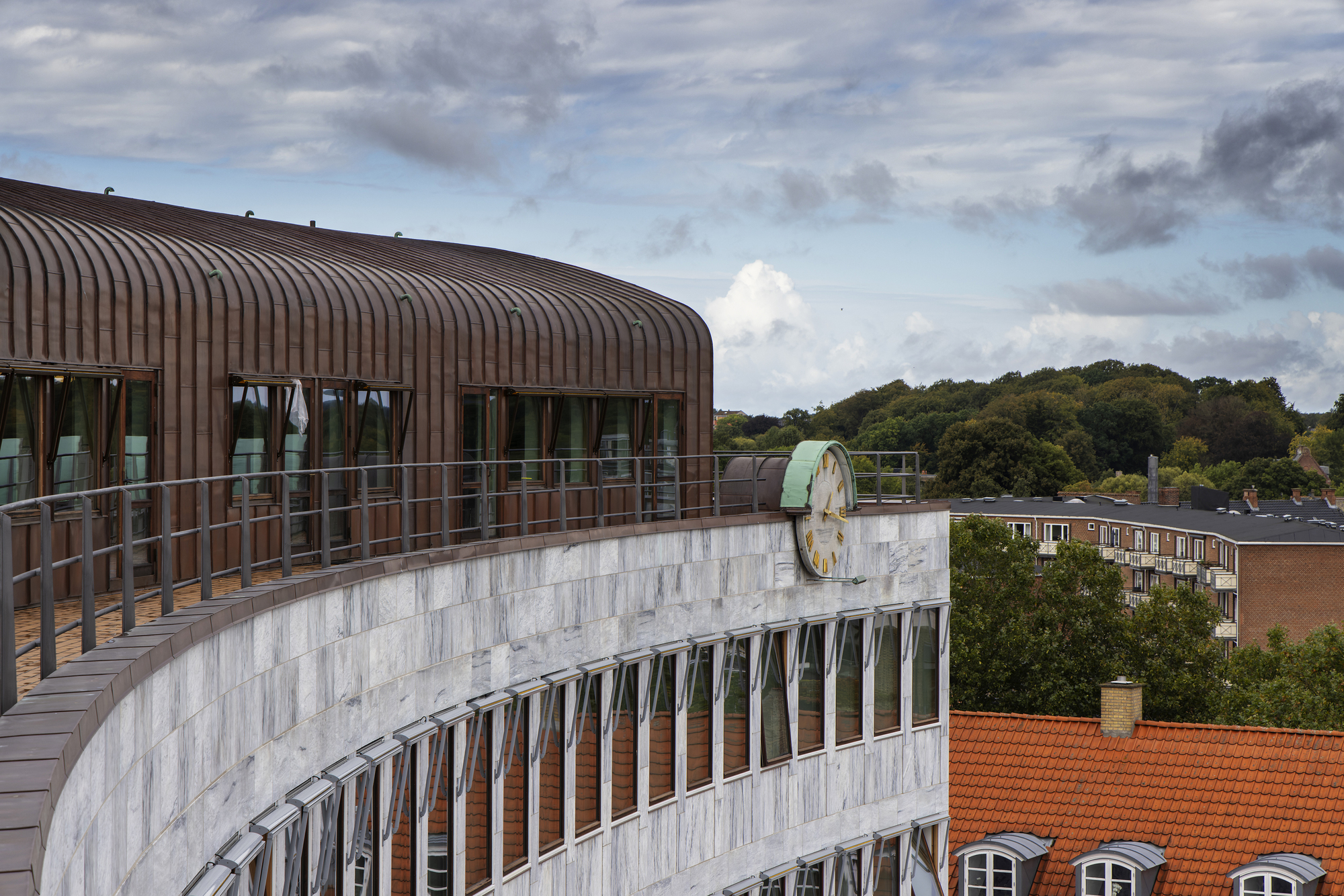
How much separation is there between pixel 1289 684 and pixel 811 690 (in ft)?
106

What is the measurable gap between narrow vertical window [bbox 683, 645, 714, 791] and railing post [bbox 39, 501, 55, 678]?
12.9m

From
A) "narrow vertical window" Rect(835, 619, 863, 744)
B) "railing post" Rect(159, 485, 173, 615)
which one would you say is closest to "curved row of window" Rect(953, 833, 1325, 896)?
"narrow vertical window" Rect(835, 619, 863, 744)

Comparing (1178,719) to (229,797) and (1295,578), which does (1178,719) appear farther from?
(229,797)

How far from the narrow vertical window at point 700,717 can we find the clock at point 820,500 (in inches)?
98.4

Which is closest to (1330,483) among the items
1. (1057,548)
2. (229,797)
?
(1057,548)

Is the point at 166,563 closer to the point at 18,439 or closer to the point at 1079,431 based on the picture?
the point at 18,439

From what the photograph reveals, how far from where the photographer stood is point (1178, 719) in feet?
183

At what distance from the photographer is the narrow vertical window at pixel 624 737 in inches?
723

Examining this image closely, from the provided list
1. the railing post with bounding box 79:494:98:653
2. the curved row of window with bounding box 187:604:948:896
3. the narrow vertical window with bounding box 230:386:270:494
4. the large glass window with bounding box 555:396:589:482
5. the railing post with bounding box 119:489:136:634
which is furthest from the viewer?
the large glass window with bounding box 555:396:589:482

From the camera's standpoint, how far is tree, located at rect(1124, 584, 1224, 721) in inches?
2194

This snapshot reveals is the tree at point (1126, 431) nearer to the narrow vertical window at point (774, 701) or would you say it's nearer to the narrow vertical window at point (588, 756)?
the narrow vertical window at point (774, 701)

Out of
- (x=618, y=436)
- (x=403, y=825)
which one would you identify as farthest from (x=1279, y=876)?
(x=403, y=825)

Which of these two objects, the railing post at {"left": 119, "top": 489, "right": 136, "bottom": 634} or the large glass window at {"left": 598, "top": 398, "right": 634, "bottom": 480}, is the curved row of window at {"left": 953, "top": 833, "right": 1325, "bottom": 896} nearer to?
the large glass window at {"left": 598, "top": 398, "right": 634, "bottom": 480}

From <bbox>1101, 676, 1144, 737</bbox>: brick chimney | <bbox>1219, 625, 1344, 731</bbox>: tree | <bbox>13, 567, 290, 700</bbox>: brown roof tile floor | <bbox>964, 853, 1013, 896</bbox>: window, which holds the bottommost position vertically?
<bbox>964, 853, 1013, 896</bbox>: window
